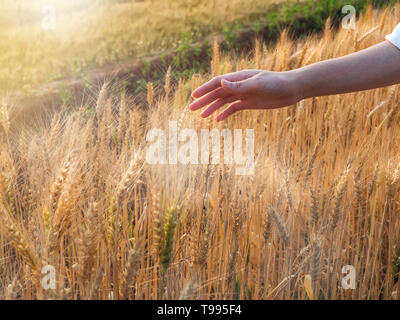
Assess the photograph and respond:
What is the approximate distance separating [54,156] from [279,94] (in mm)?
626

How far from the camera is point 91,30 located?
4488 millimetres

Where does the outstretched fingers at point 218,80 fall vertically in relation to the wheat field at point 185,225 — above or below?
above

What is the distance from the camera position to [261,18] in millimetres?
5145

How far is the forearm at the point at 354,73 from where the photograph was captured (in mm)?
1074

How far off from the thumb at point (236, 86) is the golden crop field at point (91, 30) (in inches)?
89.0

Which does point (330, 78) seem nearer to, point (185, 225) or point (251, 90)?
point (251, 90)

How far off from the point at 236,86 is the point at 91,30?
3.77 meters

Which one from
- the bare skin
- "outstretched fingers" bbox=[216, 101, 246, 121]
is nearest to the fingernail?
the bare skin

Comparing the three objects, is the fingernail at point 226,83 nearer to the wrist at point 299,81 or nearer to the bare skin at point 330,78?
the bare skin at point 330,78

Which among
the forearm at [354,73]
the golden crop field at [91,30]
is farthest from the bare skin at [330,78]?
the golden crop field at [91,30]

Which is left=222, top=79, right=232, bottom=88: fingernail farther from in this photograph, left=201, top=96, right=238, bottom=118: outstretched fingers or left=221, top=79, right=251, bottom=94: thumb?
left=201, top=96, right=238, bottom=118: outstretched fingers

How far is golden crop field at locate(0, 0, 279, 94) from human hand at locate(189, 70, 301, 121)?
2.16 m

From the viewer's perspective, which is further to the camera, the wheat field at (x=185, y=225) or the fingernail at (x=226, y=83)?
the fingernail at (x=226, y=83)
